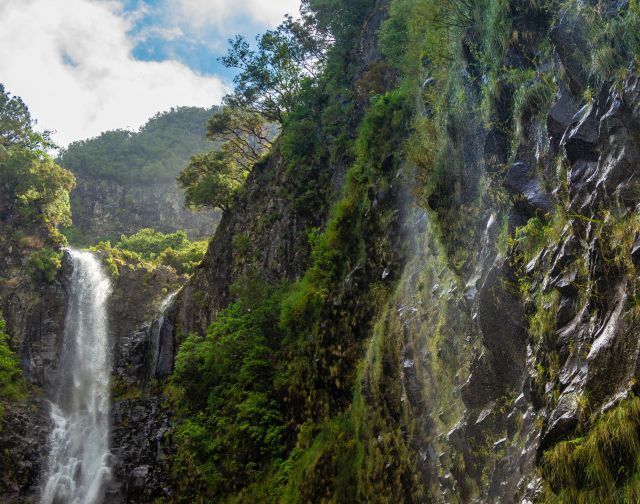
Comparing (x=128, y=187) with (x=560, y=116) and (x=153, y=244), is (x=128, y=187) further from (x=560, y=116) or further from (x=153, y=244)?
(x=560, y=116)

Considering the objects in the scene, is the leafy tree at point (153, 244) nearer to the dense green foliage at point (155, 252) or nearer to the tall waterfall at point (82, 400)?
the dense green foliage at point (155, 252)

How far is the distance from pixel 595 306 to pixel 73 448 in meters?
21.3

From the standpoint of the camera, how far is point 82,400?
942 inches

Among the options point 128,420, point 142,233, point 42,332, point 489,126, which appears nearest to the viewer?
point 489,126

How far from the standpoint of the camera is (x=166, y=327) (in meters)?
22.3

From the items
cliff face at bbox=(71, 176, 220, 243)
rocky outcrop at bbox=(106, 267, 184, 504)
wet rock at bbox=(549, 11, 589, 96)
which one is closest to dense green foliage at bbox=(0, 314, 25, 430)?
rocky outcrop at bbox=(106, 267, 184, 504)

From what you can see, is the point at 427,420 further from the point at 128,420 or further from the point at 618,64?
the point at 128,420

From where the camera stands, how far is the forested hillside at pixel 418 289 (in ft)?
17.2

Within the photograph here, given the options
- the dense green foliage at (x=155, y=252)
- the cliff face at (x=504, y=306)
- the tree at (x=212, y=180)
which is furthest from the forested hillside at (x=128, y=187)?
the cliff face at (x=504, y=306)

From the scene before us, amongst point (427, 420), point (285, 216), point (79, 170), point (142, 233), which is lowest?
point (427, 420)

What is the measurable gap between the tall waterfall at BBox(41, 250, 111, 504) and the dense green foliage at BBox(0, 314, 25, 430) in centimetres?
161

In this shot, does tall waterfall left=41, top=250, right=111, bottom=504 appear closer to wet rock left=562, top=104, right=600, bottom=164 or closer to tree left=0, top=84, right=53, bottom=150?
tree left=0, top=84, right=53, bottom=150

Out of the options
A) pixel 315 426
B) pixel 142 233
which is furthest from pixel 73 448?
pixel 142 233

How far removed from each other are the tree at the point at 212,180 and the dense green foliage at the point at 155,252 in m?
4.73
